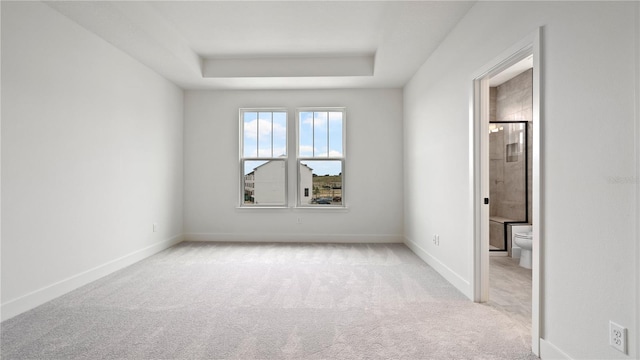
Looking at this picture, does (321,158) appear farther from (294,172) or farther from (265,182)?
(265,182)

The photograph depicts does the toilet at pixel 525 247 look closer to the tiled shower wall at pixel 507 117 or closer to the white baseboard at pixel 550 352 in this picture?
the tiled shower wall at pixel 507 117

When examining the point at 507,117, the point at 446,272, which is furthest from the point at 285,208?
the point at 507,117

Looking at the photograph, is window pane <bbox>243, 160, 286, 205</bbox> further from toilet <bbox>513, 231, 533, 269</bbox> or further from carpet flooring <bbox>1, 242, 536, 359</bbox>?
toilet <bbox>513, 231, 533, 269</bbox>

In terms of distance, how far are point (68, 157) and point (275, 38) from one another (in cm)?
256

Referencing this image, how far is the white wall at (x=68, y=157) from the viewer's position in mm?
2652

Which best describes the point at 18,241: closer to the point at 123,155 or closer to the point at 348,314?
the point at 123,155

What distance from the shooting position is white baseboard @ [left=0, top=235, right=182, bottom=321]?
261 cm

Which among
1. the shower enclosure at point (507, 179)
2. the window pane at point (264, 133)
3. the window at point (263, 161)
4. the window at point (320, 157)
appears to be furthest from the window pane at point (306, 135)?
the shower enclosure at point (507, 179)

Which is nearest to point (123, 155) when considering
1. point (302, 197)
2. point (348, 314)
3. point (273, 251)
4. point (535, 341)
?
point (273, 251)

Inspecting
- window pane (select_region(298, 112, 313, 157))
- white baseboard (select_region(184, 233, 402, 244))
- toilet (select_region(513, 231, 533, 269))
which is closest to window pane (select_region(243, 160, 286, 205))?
window pane (select_region(298, 112, 313, 157))

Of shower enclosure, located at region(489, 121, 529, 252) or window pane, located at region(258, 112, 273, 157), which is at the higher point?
window pane, located at region(258, 112, 273, 157)

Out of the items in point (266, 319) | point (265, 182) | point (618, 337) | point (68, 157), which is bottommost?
point (266, 319)

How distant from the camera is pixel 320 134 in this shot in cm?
575

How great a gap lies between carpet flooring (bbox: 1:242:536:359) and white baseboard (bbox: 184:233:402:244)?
1.58 meters
